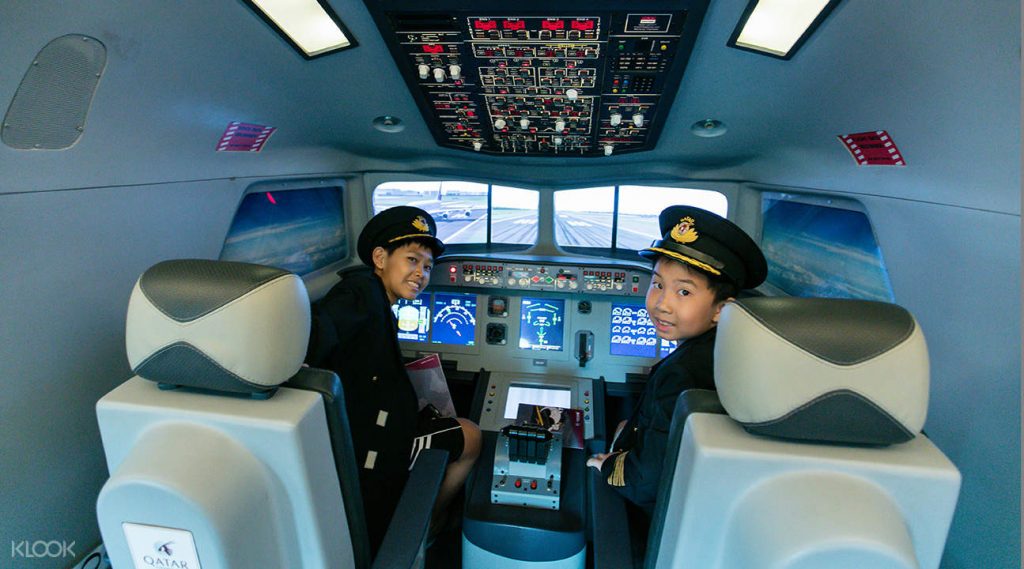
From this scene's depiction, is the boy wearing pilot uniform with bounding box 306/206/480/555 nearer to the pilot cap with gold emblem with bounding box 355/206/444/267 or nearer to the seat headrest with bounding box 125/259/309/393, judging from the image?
the pilot cap with gold emblem with bounding box 355/206/444/267

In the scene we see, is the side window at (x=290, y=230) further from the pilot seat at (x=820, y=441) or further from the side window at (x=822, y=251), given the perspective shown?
the side window at (x=822, y=251)

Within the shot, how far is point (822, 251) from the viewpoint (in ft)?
7.68

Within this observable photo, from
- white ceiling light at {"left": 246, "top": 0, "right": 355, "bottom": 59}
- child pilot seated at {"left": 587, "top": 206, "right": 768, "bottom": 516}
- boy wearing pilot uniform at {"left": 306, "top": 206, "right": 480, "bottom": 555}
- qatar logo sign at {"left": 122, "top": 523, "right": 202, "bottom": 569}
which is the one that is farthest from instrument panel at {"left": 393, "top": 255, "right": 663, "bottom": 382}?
qatar logo sign at {"left": 122, "top": 523, "right": 202, "bottom": 569}

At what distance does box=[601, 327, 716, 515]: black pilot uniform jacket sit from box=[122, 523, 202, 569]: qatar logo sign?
3.82ft

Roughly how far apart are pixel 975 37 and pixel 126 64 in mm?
2100

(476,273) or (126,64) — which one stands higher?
(126,64)

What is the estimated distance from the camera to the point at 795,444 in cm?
95

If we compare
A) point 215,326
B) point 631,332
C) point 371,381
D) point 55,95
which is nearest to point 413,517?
point 371,381

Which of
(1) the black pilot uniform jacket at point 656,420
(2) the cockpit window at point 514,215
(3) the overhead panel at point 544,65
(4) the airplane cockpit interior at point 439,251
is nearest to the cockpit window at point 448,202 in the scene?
(2) the cockpit window at point 514,215

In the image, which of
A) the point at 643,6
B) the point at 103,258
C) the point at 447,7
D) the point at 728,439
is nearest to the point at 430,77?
the point at 447,7

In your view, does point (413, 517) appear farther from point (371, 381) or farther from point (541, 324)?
point (541, 324)

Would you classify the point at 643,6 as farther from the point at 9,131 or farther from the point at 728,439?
the point at 9,131

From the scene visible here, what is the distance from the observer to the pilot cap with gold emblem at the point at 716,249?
1661mm

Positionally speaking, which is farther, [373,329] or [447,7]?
[373,329]
